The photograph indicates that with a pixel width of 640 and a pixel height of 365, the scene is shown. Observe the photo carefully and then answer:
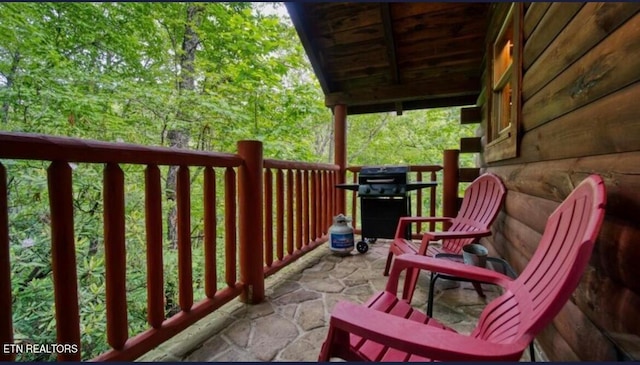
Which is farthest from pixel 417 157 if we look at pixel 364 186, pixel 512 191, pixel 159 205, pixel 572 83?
pixel 159 205

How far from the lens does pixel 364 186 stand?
3.04 m

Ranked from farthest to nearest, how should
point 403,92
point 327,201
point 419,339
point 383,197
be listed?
1. point 403,92
2. point 327,201
3. point 383,197
4. point 419,339

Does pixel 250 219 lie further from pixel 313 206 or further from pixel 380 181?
pixel 380 181

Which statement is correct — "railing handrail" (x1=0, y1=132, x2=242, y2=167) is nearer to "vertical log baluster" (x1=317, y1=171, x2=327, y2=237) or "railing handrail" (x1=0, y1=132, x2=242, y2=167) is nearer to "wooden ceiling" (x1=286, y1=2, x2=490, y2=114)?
"vertical log baluster" (x1=317, y1=171, x2=327, y2=237)

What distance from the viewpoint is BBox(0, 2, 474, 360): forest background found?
3.38 meters

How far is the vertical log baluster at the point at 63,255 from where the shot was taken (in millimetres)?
983

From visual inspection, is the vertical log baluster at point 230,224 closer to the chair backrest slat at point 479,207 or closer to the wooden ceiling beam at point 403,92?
the chair backrest slat at point 479,207

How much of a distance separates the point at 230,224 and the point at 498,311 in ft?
5.03

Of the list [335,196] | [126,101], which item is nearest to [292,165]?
[335,196]

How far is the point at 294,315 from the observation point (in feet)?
5.94

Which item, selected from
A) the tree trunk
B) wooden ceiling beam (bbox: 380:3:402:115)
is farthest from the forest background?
wooden ceiling beam (bbox: 380:3:402:115)

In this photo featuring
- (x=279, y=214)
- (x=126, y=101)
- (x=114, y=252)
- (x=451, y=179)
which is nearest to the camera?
(x=114, y=252)

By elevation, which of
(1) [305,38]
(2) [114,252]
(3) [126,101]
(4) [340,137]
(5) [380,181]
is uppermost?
(1) [305,38]

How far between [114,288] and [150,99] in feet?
15.2
